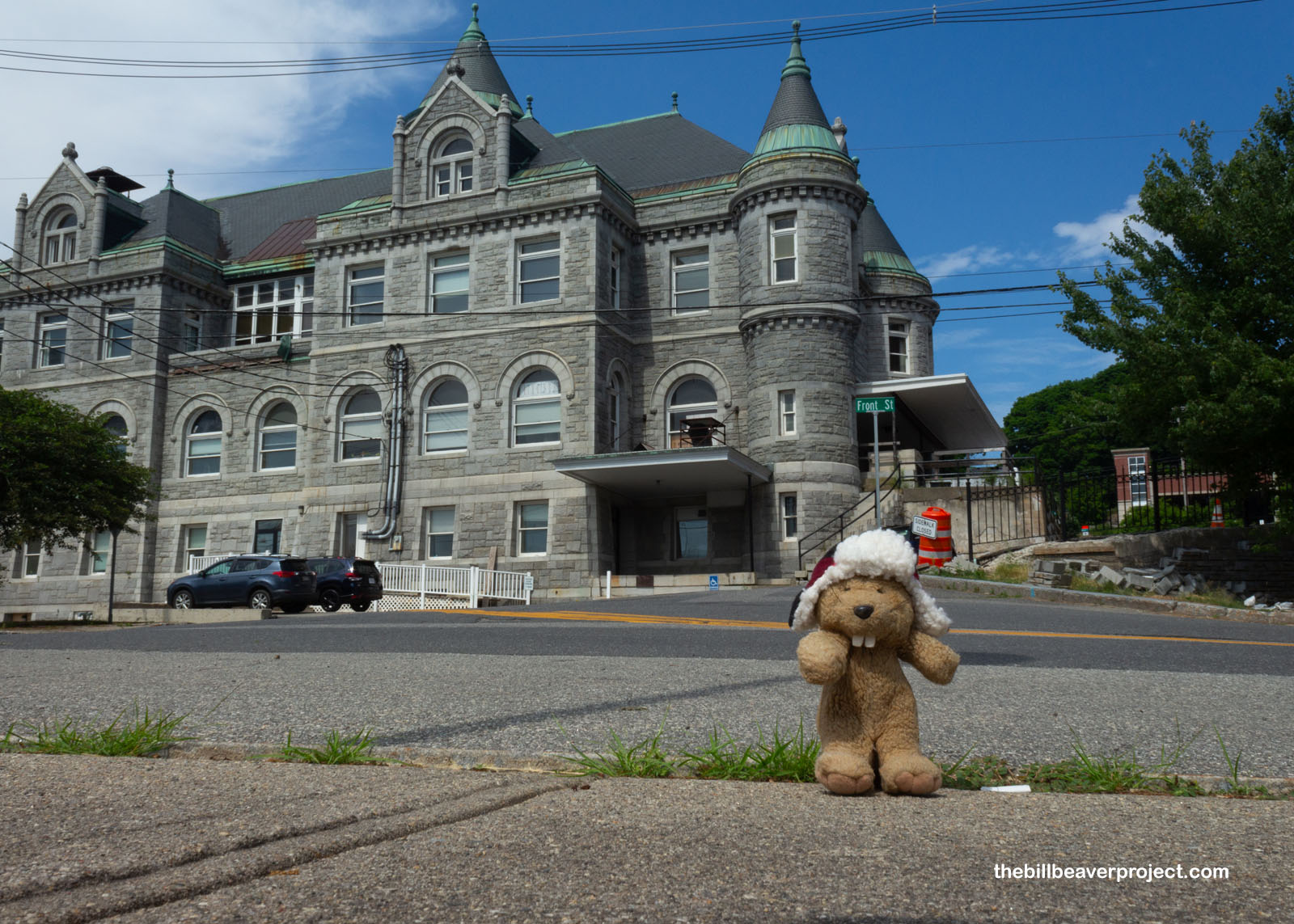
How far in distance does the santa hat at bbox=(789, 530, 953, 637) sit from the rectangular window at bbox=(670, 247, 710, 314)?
2567 centimetres

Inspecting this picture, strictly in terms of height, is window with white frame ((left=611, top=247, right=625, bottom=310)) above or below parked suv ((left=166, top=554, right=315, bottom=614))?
above

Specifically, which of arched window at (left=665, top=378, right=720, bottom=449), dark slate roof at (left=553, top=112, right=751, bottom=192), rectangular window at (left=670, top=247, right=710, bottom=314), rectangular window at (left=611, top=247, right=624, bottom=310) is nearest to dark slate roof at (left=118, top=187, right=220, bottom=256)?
dark slate roof at (left=553, top=112, right=751, bottom=192)

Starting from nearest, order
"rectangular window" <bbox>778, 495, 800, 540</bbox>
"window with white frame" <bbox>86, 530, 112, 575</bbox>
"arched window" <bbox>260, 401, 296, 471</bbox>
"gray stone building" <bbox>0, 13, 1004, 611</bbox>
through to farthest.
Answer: "rectangular window" <bbox>778, 495, 800, 540</bbox>
"gray stone building" <bbox>0, 13, 1004, 611</bbox>
"arched window" <bbox>260, 401, 296, 471</bbox>
"window with white frame" <bbox>86, 530, 112, 575</bbox>

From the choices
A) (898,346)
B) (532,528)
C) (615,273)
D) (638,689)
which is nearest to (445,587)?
(532,528)

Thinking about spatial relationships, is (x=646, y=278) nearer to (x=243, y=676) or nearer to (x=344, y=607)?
(x=344, y=607)

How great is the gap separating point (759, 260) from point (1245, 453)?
1386 centimetres

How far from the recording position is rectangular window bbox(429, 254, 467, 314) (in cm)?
2902

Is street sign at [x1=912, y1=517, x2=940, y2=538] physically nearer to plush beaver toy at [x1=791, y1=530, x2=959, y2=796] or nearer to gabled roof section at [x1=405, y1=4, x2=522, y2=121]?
plush beaver toy at [x1=791, y1=530, x2=959, y2=796]

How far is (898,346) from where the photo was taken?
3062 centimetres

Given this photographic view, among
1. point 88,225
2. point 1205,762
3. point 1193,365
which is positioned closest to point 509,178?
point 88,225

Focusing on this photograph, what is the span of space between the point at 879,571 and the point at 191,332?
113ft

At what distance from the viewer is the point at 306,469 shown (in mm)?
29625

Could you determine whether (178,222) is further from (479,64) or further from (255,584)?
(255,584)

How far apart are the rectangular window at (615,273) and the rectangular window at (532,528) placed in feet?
21.0
